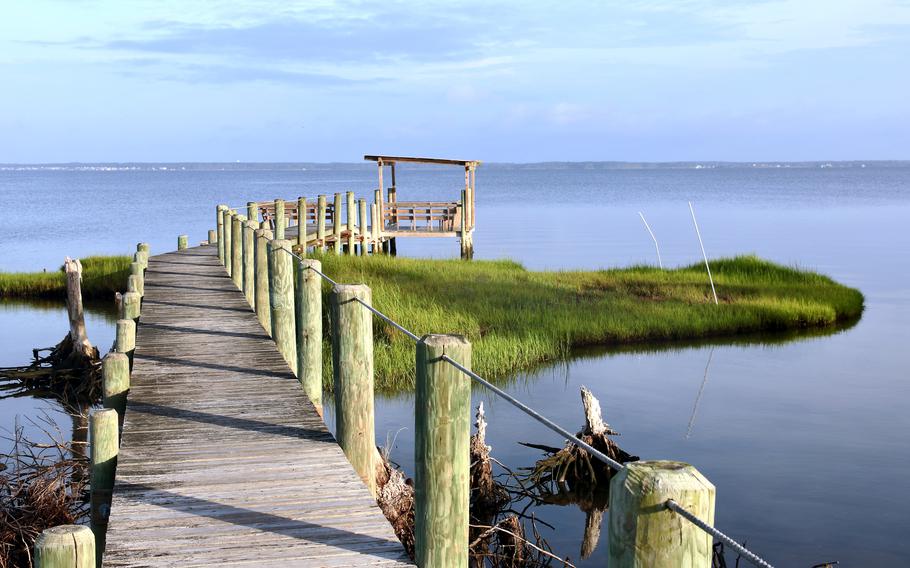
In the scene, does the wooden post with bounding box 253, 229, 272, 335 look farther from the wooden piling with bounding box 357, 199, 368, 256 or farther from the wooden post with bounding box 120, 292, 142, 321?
the wooden piling with bounding box 357, 199, 368, 256

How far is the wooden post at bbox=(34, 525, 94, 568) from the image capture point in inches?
122

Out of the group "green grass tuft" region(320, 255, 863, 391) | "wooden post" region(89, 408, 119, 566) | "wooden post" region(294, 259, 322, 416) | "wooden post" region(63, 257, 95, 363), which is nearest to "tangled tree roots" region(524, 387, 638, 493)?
"wooden post" region(294, 259, 322, 416)

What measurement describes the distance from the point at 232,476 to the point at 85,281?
20694 millimetres

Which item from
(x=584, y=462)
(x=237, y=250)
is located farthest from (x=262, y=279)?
(x=584, y=462)

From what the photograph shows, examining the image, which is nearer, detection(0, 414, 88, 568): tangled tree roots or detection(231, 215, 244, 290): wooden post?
detection(0, 414, 88, 568): tangled tree roots

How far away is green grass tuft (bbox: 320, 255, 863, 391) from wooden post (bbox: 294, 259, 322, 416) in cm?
498

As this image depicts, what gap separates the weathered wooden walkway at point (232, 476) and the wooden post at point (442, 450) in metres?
0.22

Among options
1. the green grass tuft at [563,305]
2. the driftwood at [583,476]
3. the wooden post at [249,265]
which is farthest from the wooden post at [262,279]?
the driftwood at [583,476]

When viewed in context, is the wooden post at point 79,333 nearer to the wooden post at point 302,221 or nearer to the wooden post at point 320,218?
the wooden post at point 302,221

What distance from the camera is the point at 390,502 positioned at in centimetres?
759

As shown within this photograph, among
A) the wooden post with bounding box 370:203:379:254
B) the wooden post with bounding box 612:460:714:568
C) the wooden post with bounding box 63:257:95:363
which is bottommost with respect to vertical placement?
the wooden post with bounding box 63:257:95:363

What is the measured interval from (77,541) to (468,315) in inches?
565

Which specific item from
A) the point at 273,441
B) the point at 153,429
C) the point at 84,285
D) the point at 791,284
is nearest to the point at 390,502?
the point at 273,441

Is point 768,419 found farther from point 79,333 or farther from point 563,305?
point 79,333
